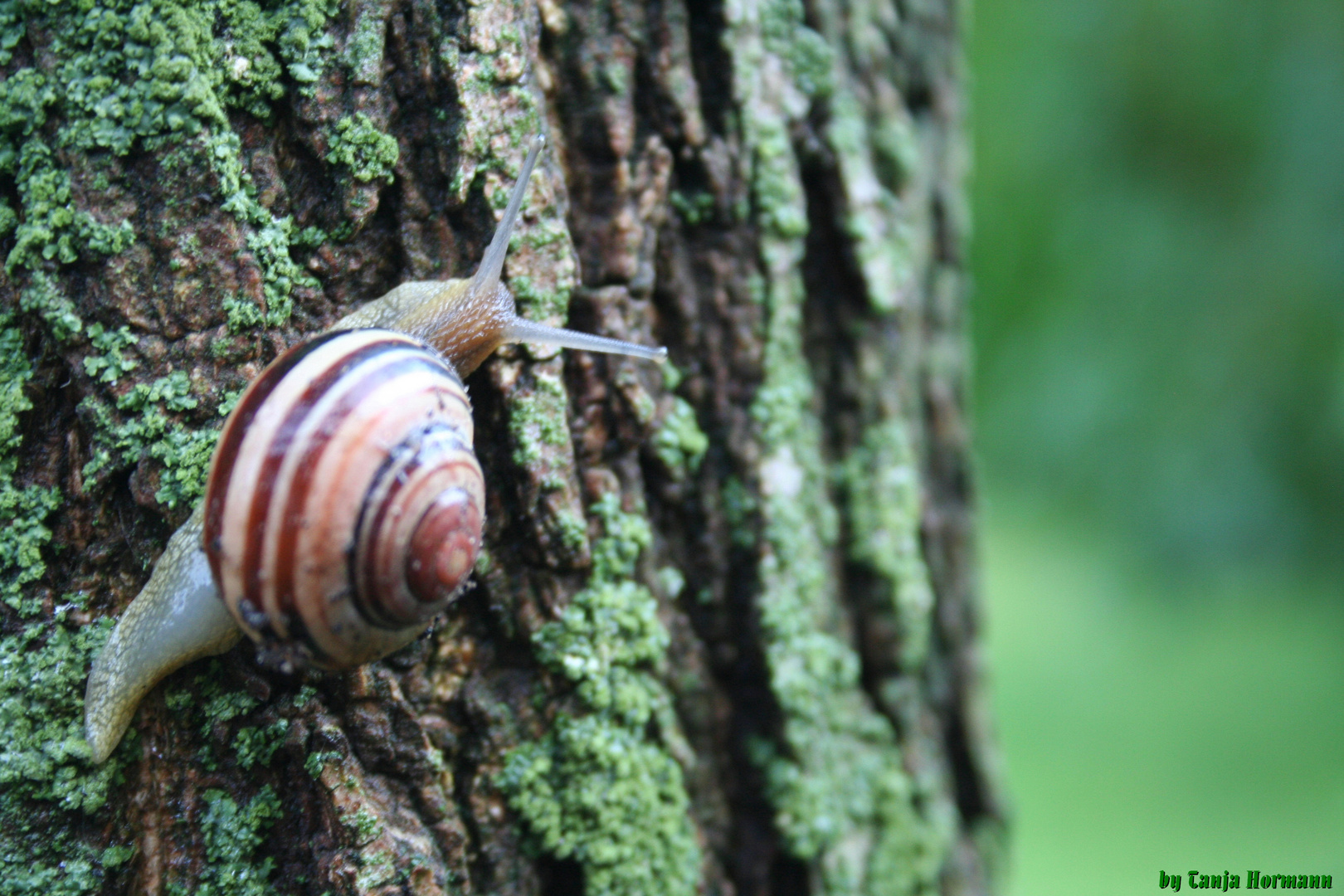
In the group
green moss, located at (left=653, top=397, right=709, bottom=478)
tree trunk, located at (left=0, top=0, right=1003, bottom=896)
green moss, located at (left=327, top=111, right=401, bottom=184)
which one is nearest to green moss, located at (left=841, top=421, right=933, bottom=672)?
tree trunk, located at (left=0, top=0, right=1003, bottom=896)

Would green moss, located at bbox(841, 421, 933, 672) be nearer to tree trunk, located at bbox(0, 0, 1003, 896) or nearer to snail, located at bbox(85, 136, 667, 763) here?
tree trunk, located at bbox(0, 0, 1003, 896)

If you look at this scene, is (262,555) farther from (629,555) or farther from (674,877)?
(674,877)

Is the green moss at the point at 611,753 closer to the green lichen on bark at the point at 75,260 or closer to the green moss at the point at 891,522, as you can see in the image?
the green lichen on bark at the point at 75,260

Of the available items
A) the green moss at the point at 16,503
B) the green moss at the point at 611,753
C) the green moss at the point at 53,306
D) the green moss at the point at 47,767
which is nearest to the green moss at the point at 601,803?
the green moss at the point at 611,753

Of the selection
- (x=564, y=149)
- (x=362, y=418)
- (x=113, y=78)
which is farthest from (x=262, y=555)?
(x=564, y=149)

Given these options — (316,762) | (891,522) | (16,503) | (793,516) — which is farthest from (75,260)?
(891,522)

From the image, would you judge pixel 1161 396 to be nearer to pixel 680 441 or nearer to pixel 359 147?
pixel 680 441

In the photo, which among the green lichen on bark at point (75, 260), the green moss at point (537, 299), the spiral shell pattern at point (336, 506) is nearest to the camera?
the spiral shell pattern at point (336, 506)
